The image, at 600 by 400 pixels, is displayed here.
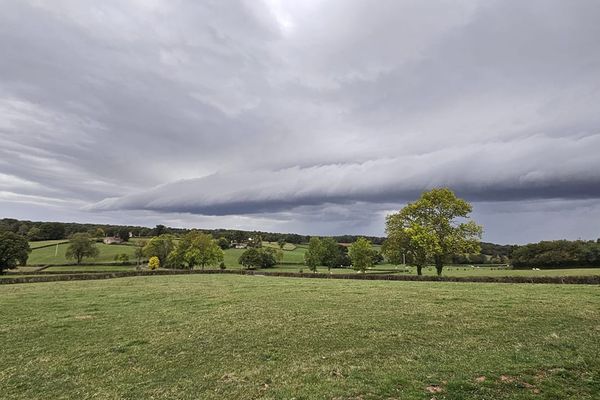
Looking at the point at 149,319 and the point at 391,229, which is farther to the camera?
the point at 391,229

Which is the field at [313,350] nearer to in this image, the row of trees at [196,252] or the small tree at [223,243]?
the row of trees at [196,252]

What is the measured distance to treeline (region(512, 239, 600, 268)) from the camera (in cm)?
9650

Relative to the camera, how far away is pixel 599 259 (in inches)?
3755

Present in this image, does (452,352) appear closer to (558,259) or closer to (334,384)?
(334,384)

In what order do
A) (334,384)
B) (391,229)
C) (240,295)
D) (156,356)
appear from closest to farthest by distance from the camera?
1. (334,384)
2. (156,356)
3. (240,295)
4. (391,229)

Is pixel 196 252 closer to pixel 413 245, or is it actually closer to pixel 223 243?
pixel 413 245

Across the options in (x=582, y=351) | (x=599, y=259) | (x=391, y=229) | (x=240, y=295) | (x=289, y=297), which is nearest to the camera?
(x=582, y=351)

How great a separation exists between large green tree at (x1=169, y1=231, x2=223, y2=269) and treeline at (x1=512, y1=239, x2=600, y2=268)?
87.6 metres

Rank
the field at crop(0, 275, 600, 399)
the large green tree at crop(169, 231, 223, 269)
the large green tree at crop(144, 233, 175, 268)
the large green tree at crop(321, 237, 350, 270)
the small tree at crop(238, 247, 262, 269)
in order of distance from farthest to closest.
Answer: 1. the large green tree at crop(144, 233, 175, 268)
2. the small tree at crop(238, 247, 262, 269)
3. the large green tree at crop(321, 237, 350, 270)
4. the large green tree at crop(169, 231, 223, 269)
5. the field at crop(0, 275, 600, 399)

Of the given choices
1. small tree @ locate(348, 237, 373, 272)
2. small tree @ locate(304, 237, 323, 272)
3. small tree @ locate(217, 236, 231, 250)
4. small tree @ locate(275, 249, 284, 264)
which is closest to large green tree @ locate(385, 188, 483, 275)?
small tree @ locate(348, 237, 373, 272)

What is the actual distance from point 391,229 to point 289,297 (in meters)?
36.9

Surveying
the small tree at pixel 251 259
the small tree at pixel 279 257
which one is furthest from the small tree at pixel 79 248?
the small tree at pixel 279 257

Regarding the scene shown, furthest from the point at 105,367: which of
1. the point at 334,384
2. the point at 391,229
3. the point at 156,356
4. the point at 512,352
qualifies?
the point at 391,229

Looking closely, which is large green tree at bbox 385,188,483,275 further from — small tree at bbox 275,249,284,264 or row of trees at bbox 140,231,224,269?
small tree at bbox 275,249,284,264
